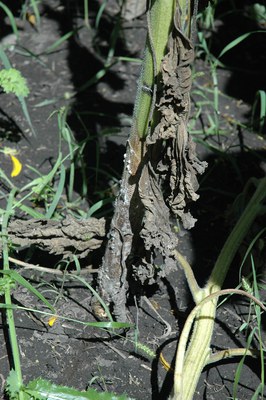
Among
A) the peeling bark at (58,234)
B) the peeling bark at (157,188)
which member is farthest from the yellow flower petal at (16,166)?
the peeling bark at (157,188)

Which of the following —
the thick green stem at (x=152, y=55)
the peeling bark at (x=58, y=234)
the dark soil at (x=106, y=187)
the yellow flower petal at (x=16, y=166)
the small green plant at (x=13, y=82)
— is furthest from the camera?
the yellow flower petal at (x=16, y=166)

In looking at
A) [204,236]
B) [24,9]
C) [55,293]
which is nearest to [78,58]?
[24,9]

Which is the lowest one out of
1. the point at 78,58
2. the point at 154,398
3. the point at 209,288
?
the point at 154,398

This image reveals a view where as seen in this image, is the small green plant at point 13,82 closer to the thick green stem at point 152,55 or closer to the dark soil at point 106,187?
the dark soil at point 106,187

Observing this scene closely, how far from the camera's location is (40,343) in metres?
2.37

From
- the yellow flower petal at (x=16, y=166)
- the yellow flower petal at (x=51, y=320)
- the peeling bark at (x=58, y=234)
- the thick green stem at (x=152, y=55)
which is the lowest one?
the yellow flower petal at (x=51, y=320)

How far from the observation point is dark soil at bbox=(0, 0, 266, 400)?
2.33 metres

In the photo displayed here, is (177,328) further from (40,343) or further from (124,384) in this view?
(40,343)

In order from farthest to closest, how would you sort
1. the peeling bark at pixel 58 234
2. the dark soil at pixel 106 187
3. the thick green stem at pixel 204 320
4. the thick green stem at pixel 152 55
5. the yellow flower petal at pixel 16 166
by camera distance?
the yellow flower petal at pixel 16 166 → the peeling bark at pixel 58 234 → the dark soil at pixel 106 187 → the thick green stem at pixel 204 320 → the thick green stem at pixel 152 55

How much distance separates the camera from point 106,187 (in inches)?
121

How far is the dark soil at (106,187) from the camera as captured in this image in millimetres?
2330

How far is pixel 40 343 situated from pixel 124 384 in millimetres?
336

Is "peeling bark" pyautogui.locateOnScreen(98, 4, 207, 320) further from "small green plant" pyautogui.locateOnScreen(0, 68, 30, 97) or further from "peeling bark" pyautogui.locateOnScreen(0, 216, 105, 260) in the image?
"small green plant" pyautogui.locateOnScreen(0, 68, 30, 97)

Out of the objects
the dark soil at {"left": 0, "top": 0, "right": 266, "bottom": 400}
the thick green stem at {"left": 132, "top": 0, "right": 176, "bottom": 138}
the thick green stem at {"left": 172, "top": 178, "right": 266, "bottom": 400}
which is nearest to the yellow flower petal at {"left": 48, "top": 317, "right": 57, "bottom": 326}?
the dark soil at {"left": 0, "top": 0, "right": 266, "bottom": 400}
